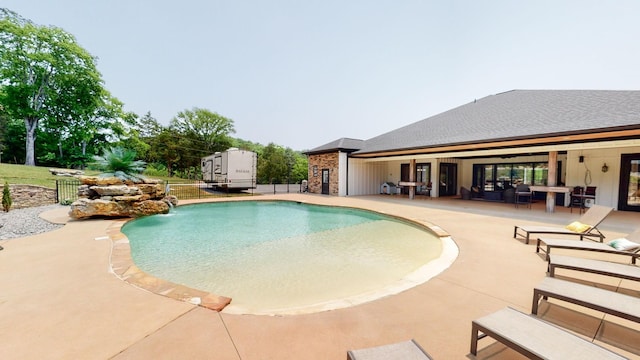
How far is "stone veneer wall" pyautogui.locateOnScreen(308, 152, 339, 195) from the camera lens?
619 inches

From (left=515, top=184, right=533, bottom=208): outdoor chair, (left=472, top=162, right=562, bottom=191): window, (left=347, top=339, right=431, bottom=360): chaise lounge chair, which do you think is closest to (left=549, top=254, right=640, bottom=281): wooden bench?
(left=347, top=339, right=431, bottom=360): chaise lounge chair

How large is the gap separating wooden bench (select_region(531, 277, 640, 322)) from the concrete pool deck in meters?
0.31

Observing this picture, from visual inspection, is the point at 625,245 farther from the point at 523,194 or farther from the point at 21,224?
the point at 21,224

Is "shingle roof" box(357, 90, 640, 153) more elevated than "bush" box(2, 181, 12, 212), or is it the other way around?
"shingle roof" box(357, 90, 640, 153)

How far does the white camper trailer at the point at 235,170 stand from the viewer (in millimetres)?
16281

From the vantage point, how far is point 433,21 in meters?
10.2

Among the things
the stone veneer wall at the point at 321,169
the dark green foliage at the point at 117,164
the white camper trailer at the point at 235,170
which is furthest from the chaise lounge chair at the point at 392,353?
the white camper trailer at the point at 235,170

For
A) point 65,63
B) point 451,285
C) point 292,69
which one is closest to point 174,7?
point 292,69

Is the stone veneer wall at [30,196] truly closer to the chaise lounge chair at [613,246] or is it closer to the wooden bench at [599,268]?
the wooden bench at [599,268]

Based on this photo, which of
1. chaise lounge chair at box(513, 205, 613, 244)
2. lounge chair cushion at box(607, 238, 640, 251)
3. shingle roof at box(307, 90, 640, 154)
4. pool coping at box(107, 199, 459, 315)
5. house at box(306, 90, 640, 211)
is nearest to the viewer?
pool coping at box(107, 199, 459, 315)

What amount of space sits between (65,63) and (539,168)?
36772mm

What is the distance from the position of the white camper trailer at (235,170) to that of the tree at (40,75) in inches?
664

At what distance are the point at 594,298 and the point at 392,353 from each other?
6.74 feet

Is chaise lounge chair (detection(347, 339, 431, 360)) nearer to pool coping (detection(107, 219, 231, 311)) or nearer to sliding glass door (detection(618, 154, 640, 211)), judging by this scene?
pool coping (detection(107, 219, 231, 311))
